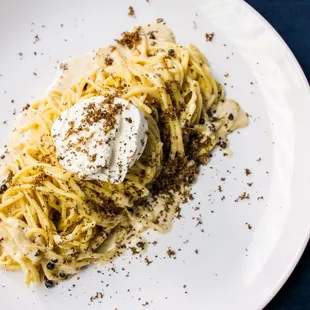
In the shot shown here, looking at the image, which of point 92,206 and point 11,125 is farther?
point 11,125

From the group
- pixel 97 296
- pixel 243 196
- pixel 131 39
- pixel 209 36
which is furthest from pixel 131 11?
pixel 97 296

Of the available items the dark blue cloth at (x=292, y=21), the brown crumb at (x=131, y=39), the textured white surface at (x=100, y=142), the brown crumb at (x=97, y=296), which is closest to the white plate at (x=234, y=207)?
the brown crumb at (x=97, y=296)

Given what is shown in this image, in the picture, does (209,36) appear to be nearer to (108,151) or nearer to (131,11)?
(131,11)

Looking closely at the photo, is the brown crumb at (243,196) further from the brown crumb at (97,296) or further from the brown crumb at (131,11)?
the brown crumb at (131,11)

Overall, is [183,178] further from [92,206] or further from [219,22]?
[219,22]

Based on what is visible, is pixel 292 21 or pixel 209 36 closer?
pixel 209 36

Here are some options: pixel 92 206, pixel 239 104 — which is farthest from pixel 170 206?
pixel 239 104

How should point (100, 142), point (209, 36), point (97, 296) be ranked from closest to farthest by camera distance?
point (100, 142) → point (97, 296) → point (209, 36)
